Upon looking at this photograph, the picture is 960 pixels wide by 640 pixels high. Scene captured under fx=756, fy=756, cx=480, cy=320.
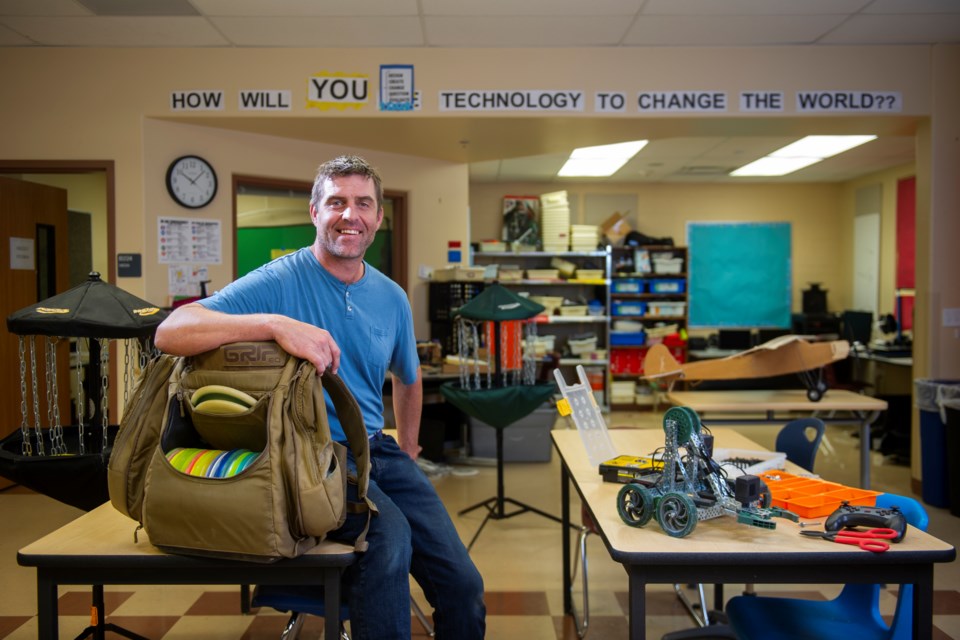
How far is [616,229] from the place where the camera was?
9477 mm

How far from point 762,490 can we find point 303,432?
3.95 feet

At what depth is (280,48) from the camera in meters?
4.89

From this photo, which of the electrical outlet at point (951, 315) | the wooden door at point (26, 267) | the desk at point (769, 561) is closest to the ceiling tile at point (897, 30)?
the electrical outlet at point (951, 315)

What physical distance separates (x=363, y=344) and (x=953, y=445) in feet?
13.3

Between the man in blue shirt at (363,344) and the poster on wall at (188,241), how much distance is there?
317 centimetres

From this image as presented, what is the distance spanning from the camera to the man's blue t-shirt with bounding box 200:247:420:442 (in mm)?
2078

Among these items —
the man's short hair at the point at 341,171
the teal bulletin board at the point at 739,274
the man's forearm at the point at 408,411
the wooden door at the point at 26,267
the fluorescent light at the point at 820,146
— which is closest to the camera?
the man's short hair at the point at 341,171

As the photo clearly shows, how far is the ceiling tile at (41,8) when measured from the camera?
4185mm

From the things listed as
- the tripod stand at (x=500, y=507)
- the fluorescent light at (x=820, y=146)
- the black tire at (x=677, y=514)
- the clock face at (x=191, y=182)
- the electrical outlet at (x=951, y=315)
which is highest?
the fluorescent light at (x=820, y=146)

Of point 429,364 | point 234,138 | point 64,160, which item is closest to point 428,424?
point 429,364

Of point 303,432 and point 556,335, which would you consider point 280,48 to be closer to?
point 303,432

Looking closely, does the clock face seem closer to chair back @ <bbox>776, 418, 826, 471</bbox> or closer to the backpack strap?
the backpack strap

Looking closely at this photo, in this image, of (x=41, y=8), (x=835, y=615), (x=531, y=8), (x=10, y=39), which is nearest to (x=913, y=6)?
(x=531, y=8)

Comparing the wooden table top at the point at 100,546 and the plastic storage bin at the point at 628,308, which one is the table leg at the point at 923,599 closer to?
the wooden table top at the point at 100,546
